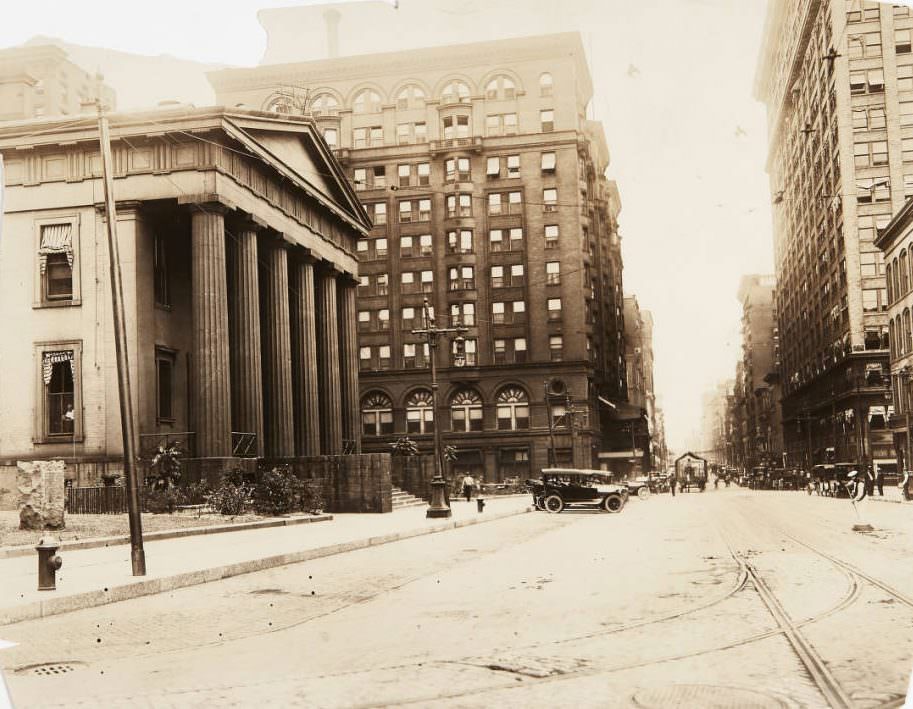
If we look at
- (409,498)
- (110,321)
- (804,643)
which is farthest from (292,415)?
(804,643)

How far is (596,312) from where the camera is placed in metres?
80.4

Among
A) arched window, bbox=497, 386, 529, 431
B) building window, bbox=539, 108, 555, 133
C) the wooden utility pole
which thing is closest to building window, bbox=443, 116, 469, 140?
building window, bbox=539, 108, 555, 133

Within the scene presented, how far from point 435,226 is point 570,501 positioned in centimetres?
4195

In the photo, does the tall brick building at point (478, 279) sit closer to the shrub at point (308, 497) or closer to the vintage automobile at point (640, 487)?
the vintage automobile at point (640, 487)

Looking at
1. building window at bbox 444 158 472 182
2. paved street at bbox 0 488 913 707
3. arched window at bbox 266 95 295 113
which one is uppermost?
building window at bbox 444 158 472 182

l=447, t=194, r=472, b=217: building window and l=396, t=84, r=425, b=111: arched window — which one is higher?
l=396, t=84, r=425, b=111: arched window

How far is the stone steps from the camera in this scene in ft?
130

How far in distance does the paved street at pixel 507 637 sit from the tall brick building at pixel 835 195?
409 cm

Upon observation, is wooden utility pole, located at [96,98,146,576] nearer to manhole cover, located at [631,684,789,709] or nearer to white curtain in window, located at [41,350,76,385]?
manhole cover, located at [631,684,789,709]

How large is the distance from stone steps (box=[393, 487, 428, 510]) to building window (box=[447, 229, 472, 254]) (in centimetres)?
3659

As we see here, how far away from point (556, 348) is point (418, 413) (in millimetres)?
11794

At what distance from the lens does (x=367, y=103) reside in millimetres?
76812

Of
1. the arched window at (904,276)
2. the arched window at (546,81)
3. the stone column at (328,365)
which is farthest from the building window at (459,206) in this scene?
the arched window at (546,81)

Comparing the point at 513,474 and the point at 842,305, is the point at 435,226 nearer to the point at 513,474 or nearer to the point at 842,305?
the point at 513,474
